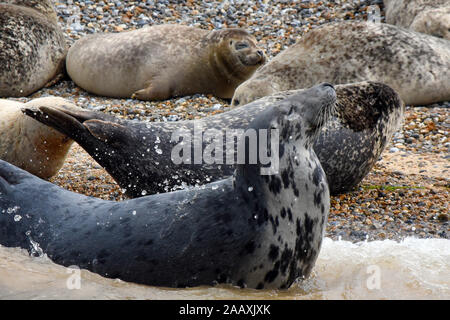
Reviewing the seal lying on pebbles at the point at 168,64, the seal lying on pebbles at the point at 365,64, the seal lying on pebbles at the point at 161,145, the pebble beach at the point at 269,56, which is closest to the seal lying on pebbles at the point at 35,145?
the pebble beach at the point at 269,56

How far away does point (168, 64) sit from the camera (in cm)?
765

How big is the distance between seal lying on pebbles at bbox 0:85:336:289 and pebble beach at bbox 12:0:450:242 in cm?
121

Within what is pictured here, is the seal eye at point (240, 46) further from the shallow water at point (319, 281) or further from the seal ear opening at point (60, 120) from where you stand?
the shallow water at point (319, 281)

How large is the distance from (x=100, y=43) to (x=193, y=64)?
1.21 metres

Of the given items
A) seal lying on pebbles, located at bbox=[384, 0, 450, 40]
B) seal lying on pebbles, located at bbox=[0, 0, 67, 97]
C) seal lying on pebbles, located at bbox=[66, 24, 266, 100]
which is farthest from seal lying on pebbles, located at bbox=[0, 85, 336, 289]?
seal lying on pebbles, located at bbox=[384, 0, 450, 40]

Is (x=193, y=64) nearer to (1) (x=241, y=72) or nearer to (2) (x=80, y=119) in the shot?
(1) (x=241, y=72)

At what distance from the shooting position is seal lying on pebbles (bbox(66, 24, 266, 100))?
762cm

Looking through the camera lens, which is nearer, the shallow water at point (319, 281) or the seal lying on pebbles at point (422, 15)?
the shallow water at point (319, 281)

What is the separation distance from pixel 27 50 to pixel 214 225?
6114mm

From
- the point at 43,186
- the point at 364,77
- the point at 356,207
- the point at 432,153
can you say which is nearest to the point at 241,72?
the point at 364,77

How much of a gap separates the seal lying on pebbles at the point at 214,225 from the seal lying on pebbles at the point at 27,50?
17.4 ft

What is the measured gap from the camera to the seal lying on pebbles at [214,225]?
2.58 m

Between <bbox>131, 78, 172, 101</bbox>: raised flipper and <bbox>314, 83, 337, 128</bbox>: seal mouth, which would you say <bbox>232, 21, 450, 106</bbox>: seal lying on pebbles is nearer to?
<bbox>131, 78, 172, 101</bbox>: raised flipper

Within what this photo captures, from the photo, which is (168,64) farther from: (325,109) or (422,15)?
(325,109)
